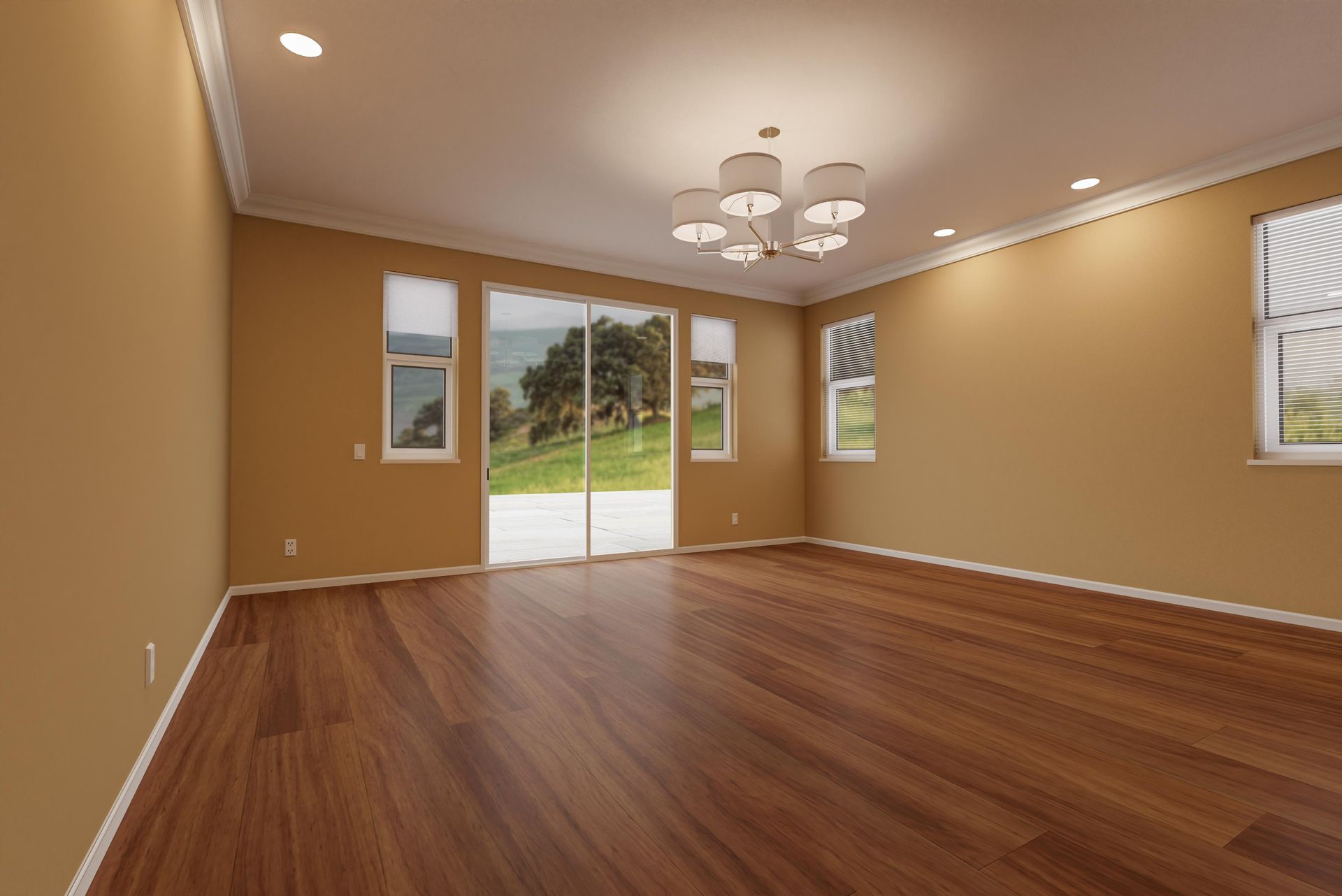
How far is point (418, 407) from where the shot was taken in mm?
5047

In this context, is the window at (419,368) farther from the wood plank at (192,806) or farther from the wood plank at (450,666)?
the wood plank at (192,806)

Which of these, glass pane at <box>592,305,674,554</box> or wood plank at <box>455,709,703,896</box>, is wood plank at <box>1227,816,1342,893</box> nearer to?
wood plank at <box>455,709,703,896</box>

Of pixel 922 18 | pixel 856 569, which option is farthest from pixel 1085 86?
pixel 856 569

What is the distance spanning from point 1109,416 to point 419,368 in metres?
5.17

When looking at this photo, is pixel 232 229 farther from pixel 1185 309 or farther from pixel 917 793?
pixel 1185 309

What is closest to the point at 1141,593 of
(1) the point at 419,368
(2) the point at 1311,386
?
(2) the point at 1311,386

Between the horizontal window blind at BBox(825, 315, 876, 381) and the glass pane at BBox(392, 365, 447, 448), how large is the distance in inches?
158

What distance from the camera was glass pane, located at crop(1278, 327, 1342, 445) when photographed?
3.52 metres

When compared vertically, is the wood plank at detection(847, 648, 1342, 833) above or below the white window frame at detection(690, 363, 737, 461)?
below

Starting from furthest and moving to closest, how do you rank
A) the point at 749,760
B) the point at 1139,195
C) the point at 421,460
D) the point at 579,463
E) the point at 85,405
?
the point at 579,463
the point at 421,460
the point at 1139,195
the point at 749,760
the point at 85,405

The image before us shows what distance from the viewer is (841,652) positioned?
308 cm

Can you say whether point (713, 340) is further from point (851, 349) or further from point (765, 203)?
point (765, 203)

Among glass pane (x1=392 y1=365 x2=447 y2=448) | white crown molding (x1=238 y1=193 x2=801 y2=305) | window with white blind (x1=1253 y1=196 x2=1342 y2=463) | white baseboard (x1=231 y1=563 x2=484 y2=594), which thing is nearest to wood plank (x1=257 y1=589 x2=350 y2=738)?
white baseboard (x1=231 y1=563 x2=484 y2=594)

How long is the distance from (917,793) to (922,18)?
291 cm
